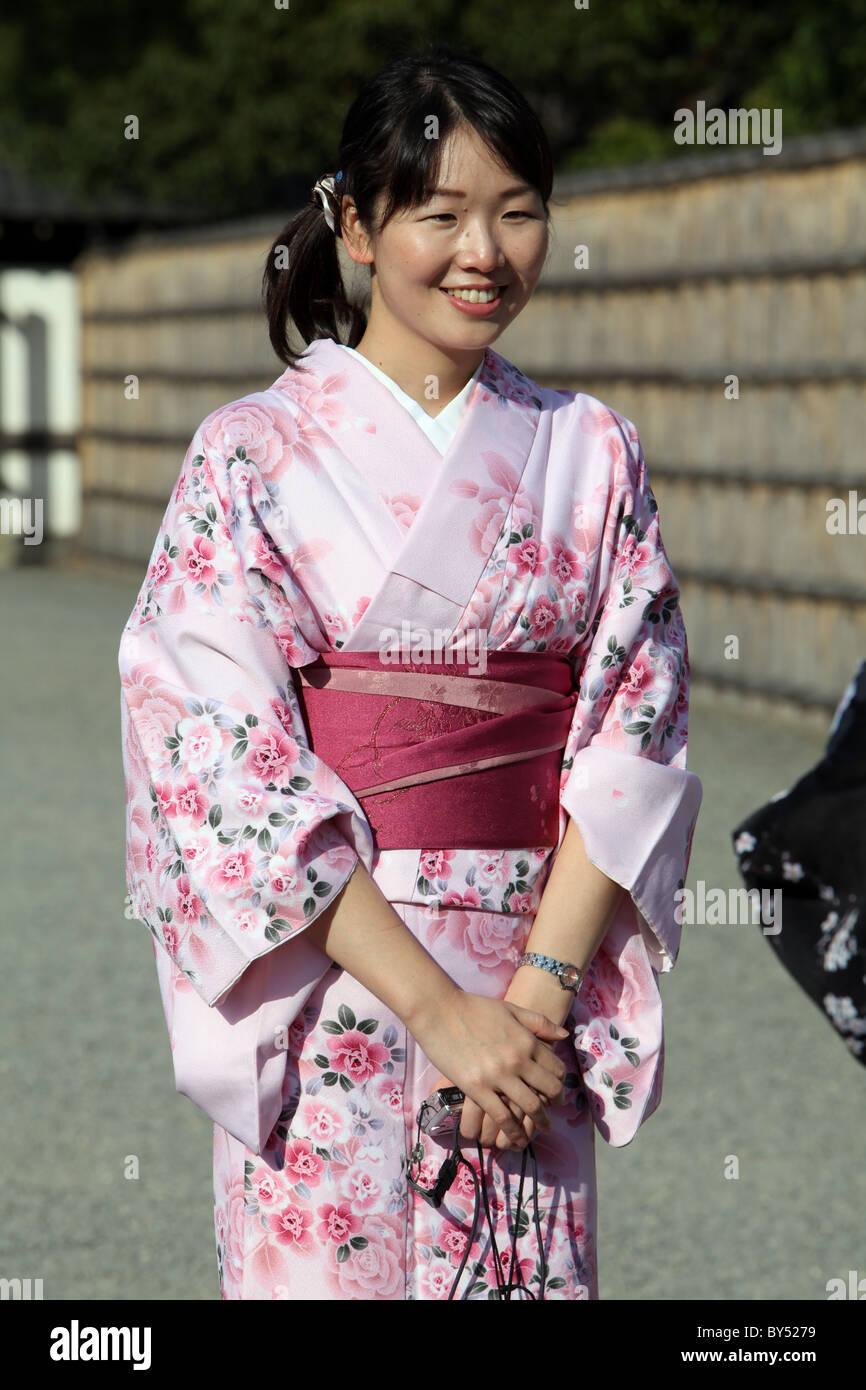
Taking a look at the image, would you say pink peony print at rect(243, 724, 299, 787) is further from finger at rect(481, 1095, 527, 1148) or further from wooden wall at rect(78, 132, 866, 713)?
wooden wall at rect(78, 132, 866, 713)

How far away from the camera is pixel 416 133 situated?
171cm

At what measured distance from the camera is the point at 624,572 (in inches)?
70.7

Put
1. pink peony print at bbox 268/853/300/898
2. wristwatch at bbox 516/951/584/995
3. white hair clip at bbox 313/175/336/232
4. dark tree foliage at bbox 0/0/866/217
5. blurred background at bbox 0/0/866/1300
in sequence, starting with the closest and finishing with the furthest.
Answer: pink peony print at bbox 268/853/300/898, wristwatch at bbox 516/951/584/995, white hair clip at bbox 313/175/336/232, blurred background at bbox 0/0/866/1300, dark tree foliage at bbox 0/0/866/217

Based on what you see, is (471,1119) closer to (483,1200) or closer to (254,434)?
(483,1200)

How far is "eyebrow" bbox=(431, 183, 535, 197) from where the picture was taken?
1694 millimetres

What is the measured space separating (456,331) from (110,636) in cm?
880

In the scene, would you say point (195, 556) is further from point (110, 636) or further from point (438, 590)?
point (110, 636)

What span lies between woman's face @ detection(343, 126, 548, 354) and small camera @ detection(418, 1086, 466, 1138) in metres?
0.76

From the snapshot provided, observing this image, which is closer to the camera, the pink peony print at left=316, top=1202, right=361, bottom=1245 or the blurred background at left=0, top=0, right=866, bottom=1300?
the pink peony print at left=316, top=1202, right=361, bottom=1245

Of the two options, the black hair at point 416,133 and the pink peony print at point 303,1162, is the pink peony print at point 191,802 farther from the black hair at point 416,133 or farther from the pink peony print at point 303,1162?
the black hair at point 416,133

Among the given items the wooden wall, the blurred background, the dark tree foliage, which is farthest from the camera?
the dark tree foliage

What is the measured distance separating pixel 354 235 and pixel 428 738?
0.54 metres

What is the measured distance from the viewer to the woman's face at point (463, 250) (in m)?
1.70

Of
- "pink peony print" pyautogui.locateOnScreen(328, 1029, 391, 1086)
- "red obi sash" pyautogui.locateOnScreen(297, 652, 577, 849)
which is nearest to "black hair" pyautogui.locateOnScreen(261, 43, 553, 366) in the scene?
"red obi sash" pyautogui.locateOnScreen(297, 652, 577, 849)
